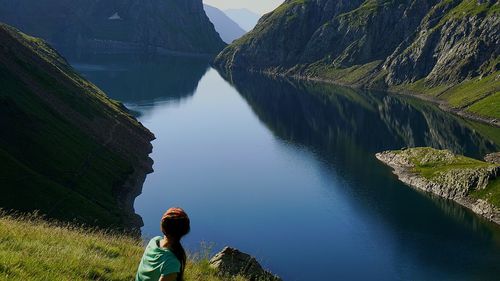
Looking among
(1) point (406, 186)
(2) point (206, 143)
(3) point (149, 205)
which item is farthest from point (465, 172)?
(2) point (206, 143)

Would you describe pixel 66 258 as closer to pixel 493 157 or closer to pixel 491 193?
pixel 491 193

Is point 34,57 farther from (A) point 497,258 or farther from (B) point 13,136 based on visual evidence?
(A) point 497,258

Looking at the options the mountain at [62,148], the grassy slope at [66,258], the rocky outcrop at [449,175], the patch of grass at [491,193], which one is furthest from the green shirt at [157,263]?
the patch of grass at [491,193]

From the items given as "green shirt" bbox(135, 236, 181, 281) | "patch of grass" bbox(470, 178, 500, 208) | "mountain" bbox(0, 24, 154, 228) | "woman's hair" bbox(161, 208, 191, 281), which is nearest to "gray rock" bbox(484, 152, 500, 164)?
"patch of grass" bbox(470, 178, 500, 208)

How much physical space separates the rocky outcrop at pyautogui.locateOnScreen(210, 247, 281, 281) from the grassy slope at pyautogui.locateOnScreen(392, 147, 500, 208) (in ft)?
354

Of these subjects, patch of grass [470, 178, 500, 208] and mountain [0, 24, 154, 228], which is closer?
mountain [0, 24, 154, 228]

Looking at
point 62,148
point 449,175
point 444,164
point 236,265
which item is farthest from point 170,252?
point 444,164

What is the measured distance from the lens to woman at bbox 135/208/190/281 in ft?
39.6

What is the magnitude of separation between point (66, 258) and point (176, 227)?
830cm

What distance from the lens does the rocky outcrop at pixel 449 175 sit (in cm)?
12394

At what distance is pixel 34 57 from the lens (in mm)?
158375

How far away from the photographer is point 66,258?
18.6 metres

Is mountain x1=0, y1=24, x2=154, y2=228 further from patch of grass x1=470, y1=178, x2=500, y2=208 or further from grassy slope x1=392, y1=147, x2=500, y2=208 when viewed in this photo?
patch of grass x1=470, y1=178, x2=500, y2=208

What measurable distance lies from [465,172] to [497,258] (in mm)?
38671
